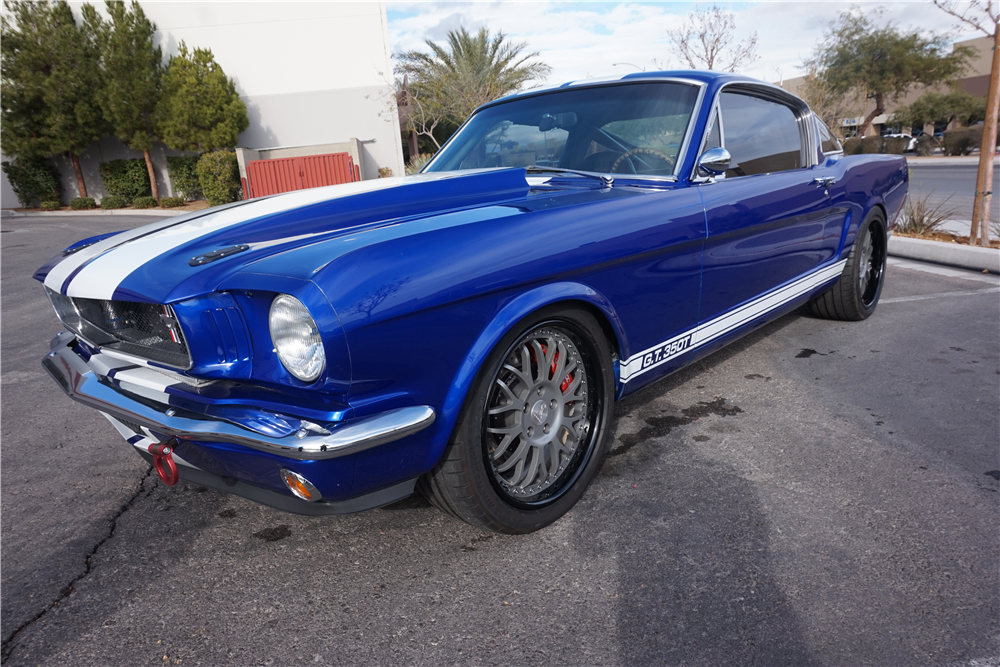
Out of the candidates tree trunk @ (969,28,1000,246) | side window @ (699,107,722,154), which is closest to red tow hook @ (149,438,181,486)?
side window @ (699,107,722,154)

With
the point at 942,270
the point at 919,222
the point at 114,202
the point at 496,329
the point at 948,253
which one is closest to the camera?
the point at 496,329

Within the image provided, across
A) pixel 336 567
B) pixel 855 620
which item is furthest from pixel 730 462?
pixel 336 567

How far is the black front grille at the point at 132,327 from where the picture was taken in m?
1.83

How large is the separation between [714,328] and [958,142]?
34.4 metres

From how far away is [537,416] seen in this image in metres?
2.18

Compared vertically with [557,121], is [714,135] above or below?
→ below

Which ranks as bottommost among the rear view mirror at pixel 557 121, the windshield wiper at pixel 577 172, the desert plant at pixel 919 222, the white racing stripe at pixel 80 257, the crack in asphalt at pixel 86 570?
the crack in asphalt at pixel 86 570

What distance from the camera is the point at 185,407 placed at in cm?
176

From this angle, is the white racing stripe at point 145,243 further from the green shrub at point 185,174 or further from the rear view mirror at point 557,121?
the green shrub at point 185,174

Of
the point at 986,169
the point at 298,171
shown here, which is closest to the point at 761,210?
the point at 986,169

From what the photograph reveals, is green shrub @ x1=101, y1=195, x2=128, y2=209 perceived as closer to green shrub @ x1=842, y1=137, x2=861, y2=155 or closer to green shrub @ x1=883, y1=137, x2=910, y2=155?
green shrub @ x1=842, y1=137, x2=861, y2=155

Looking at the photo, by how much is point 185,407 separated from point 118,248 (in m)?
0.76

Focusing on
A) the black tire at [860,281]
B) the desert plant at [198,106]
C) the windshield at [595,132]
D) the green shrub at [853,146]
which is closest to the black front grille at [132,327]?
the windshield at [595,132]

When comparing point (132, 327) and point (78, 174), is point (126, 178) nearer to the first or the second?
point (78, 174)
